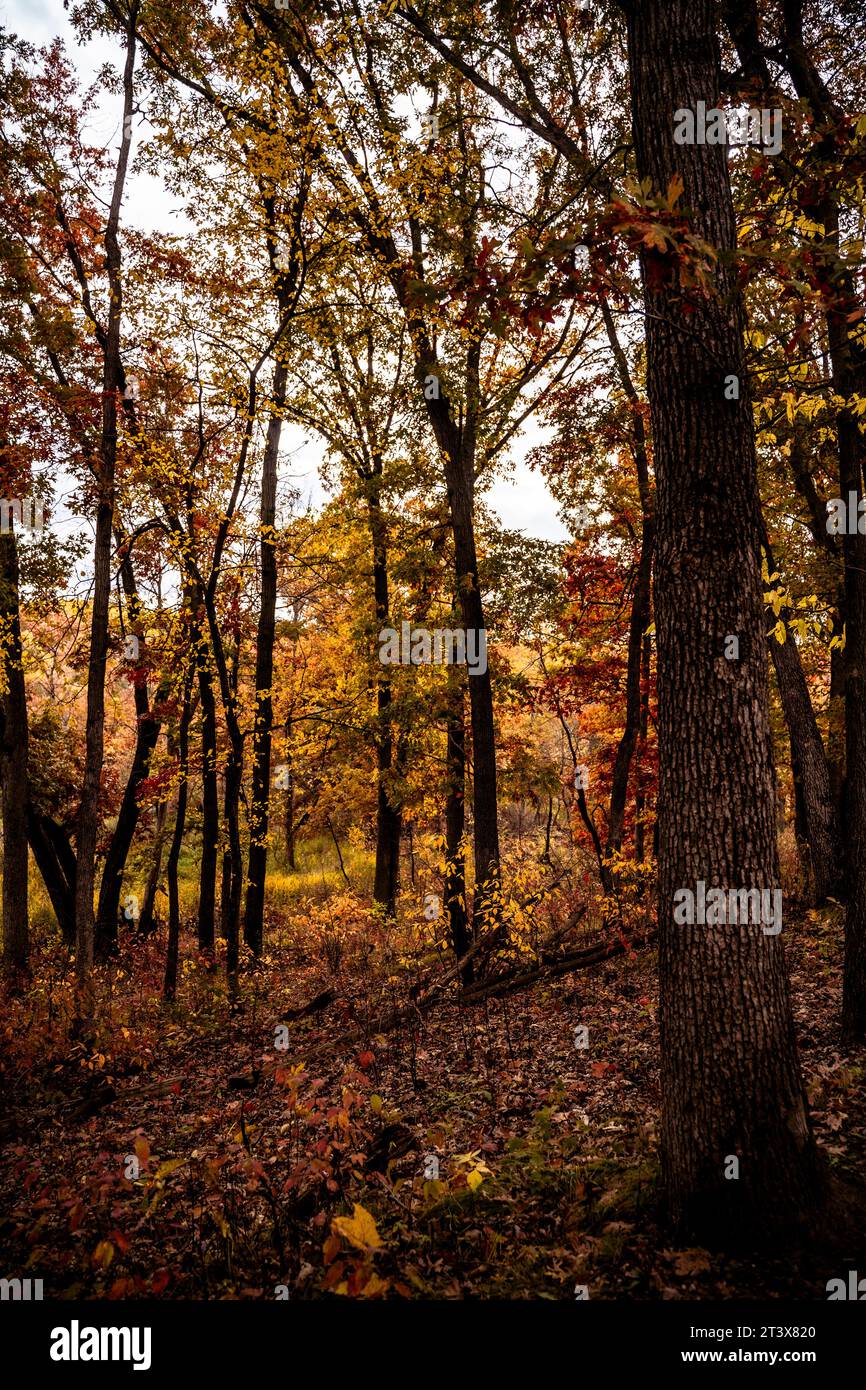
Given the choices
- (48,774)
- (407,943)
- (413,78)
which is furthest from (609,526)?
(48,774)

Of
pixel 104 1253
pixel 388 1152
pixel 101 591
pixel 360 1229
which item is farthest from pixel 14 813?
pixel 360 1229

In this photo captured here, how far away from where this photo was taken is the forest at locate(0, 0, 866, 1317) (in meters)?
3.56

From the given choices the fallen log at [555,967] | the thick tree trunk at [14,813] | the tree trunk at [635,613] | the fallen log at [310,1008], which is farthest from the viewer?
the thick tree trunk at [14,813]

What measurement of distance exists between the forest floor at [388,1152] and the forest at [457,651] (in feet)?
0.14

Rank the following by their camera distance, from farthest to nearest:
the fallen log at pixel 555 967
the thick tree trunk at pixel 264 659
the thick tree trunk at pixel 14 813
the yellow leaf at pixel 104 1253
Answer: the thick tree trunk at pixel 264 659 < the thick tree trunk at pixel 14 813 < the fallen log at pixel 555 967 < the yellow leaf at pixel 104 1253

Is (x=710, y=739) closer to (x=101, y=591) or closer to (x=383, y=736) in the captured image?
(x=101, y=591)

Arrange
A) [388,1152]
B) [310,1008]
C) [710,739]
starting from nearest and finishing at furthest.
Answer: [710,739], [388,1152], [310,1008]

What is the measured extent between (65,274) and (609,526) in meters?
11.3

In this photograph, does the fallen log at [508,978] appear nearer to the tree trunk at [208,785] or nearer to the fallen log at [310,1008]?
the fallen log at [310,1008]

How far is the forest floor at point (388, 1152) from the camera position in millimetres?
3549

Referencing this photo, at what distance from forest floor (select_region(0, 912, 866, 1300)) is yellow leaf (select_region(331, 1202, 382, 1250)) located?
1 cm

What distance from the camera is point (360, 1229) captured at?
10.6ft

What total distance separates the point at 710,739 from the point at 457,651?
8.09 m

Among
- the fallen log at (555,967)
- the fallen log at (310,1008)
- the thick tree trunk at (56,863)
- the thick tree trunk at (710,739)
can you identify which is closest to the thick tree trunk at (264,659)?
the fallen log at (310,1008)
